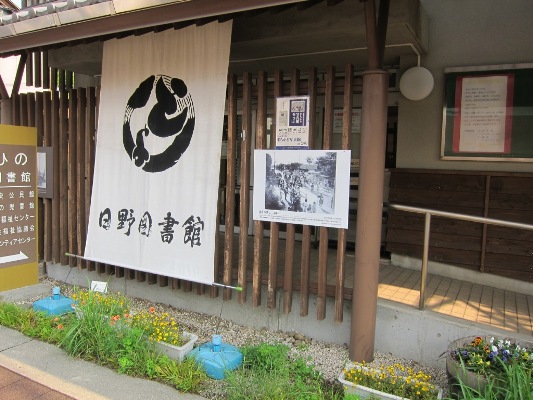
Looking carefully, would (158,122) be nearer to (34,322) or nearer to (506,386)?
(34,322)

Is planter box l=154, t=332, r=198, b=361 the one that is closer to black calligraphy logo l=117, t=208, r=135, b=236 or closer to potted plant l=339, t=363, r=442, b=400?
potted plant l=339, t=363, r=442, b=400

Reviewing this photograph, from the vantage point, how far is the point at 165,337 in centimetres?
406

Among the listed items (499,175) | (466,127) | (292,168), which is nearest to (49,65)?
(292,168)

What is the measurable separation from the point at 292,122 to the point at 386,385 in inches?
97.8

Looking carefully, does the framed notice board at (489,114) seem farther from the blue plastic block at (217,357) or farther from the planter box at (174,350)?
the planter box at (174,350)

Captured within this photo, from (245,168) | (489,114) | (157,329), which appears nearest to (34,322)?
(157,329)

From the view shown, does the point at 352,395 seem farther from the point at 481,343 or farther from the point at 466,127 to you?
the point at 466,127

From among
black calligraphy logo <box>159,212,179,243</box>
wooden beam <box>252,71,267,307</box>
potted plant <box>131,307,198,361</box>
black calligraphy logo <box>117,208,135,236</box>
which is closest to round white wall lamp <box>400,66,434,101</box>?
wooden beam <box>252,71,267,307</box>

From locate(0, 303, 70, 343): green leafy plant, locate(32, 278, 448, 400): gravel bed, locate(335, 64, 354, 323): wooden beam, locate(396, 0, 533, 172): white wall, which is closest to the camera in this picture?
locate(32, 278, 448, 400): gravel bed

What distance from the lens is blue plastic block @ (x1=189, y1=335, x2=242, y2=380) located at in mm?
3717

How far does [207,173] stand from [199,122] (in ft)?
1.80

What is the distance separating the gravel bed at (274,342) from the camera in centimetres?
387

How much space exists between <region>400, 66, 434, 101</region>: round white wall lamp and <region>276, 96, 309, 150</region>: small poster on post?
2.03 metres

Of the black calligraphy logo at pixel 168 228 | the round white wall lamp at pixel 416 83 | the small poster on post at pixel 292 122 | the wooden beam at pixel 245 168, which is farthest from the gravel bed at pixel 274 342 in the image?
the round white wall lamp at pixel 416 83
